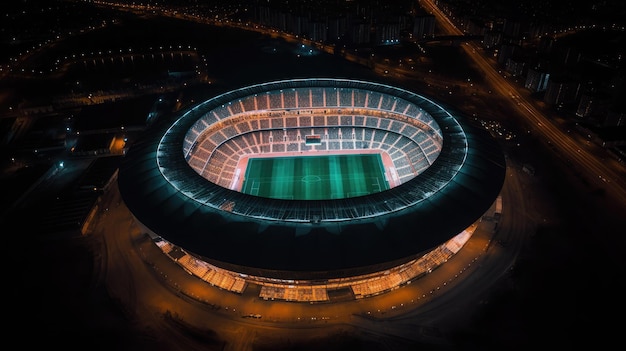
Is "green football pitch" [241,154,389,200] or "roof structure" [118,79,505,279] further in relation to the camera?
"green football pitch" [241,154,389,200]

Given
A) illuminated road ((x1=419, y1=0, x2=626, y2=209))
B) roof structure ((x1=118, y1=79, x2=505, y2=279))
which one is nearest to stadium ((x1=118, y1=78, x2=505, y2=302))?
roof structure ((x1=118, y1=79, x2=505, y2=279))

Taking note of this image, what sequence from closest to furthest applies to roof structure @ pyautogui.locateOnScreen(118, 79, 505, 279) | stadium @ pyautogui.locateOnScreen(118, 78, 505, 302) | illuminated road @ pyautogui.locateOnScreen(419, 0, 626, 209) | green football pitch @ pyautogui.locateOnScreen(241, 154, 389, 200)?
roof structure @ pyautogui.locateOnScreen(118, 79, 505, 279) < stadium @ pyautogui.locateOnScreen(118, 78, 505, 302) < illuminated road @ pyautogui.locateOnScreen(419, 0, 626, 209) < green football pitch @ pyautogui.locateOnScreen(241, 154, 389, 200)

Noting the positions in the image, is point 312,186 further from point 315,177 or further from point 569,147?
point 569,147

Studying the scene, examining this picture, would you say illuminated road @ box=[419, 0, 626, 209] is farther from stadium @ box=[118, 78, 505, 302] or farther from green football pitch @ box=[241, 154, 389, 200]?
green football pitch @ box=[241, 154, 389, 200]

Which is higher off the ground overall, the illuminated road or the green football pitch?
the illuminated road

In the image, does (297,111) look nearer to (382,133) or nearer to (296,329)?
(382,133)

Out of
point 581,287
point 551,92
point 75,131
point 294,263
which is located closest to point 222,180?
point 294,263

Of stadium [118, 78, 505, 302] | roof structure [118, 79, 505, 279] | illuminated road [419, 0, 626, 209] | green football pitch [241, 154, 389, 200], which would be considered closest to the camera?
roof structure [118, 79, 505, 279]
